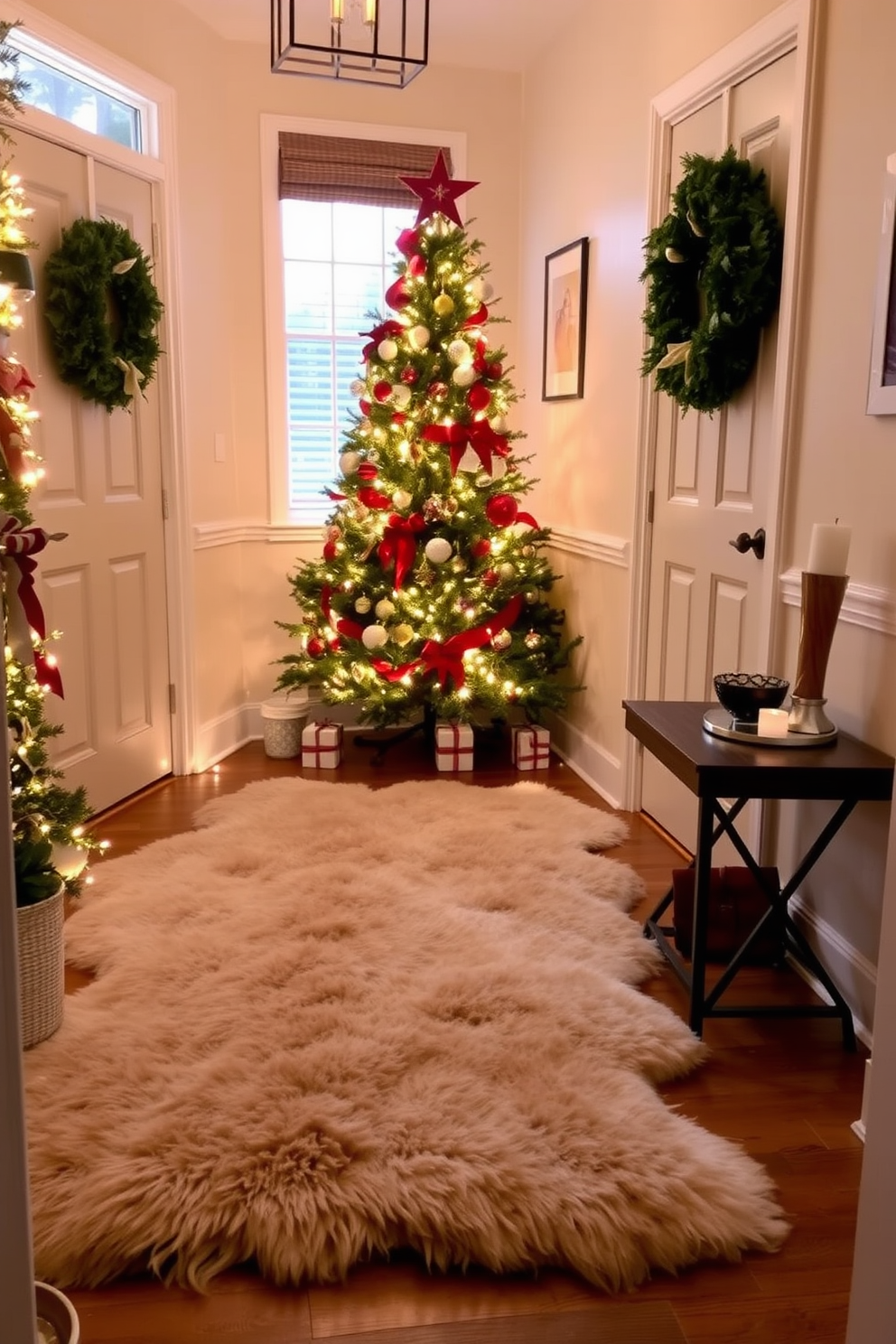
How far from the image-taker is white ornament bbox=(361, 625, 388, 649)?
403cm

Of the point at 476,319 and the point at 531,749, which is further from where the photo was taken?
the point at 531,749

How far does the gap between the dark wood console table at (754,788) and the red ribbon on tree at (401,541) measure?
1690mm

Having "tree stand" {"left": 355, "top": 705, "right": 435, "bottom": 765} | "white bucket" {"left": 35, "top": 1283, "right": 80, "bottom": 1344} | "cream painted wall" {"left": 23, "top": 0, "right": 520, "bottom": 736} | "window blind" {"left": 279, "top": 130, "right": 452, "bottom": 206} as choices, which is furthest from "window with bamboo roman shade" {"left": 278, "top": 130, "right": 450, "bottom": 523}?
"white bucket" {"left": 35, "top": 1283, "right": 80, "bottom": 1344}

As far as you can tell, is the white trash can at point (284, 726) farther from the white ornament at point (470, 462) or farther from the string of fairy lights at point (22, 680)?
the string of fairy lights at point (22, 680)

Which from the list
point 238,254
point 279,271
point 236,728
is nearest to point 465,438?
point 279,271

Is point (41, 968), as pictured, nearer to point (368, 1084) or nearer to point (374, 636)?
point (368, 1084)

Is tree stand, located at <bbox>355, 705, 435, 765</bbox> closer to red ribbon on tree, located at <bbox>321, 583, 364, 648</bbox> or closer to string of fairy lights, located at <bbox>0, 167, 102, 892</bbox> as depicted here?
red ribbon on tree, located at <bbox>321, 583, 364, 648</bbox>

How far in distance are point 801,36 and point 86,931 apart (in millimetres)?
2803

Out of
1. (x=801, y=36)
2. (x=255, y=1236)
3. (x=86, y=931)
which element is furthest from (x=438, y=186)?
(x=255, y=1236)

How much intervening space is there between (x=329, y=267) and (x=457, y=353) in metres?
0.99

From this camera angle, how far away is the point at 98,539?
141 inches

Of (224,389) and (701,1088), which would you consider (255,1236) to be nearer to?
(701,1088)

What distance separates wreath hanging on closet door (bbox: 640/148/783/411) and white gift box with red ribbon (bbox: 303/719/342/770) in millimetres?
2046

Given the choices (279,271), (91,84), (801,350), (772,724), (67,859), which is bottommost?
(67,859)
